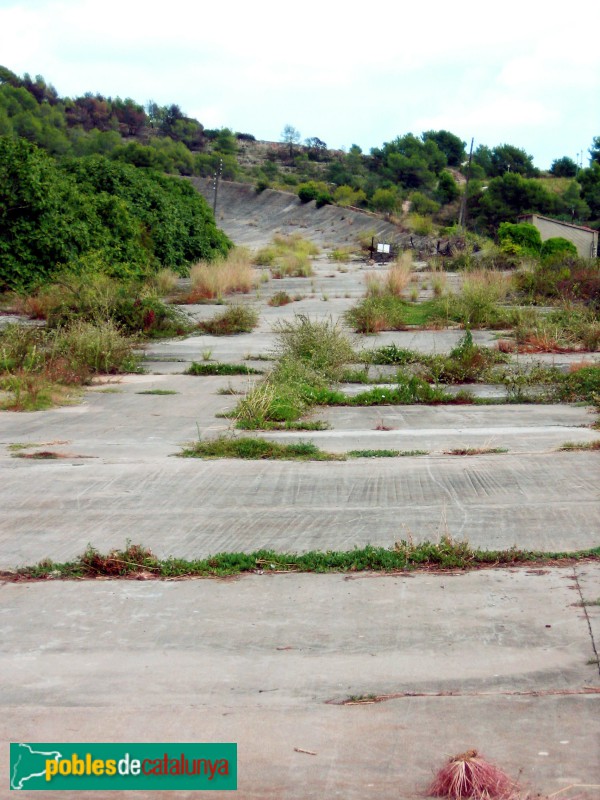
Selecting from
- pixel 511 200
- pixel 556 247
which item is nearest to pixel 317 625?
pixel 556 247

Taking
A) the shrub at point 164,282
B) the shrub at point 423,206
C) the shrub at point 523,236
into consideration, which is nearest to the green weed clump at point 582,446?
the shrub at point 164,282

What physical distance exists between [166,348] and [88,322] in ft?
5.69

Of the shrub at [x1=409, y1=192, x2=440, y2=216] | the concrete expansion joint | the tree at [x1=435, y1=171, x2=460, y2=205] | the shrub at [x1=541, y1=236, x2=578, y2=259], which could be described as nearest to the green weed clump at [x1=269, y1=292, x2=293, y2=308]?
the shrub at [x1=541, y1=236, x2=578, y2=259]

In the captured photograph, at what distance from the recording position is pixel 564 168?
297 ft

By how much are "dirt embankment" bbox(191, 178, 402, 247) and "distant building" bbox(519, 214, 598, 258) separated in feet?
37.1

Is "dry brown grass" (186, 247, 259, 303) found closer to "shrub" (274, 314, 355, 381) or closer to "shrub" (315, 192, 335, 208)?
"shrub" (274, 314, 355, 381)

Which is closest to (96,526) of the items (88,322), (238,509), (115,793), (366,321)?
(238,509)

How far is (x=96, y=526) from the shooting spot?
7414mm

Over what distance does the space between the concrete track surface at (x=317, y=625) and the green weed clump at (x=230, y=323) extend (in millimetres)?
11908

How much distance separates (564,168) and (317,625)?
9156cm

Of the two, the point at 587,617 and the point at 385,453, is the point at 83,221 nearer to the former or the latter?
the point at 385,453

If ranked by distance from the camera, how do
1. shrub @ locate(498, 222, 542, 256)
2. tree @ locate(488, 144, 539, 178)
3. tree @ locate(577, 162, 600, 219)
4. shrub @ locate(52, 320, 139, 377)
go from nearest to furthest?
shrub @ locate(52, 320, 139, 377) < shrub @ locate(498, 222, 542, 256) < tree @ locate(577, 162, 600, 219) < tree @ locate(488, 144, 539, 178)

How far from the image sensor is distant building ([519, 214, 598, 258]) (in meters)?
46.3

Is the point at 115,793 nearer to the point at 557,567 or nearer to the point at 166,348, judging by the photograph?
the point at 557,567
